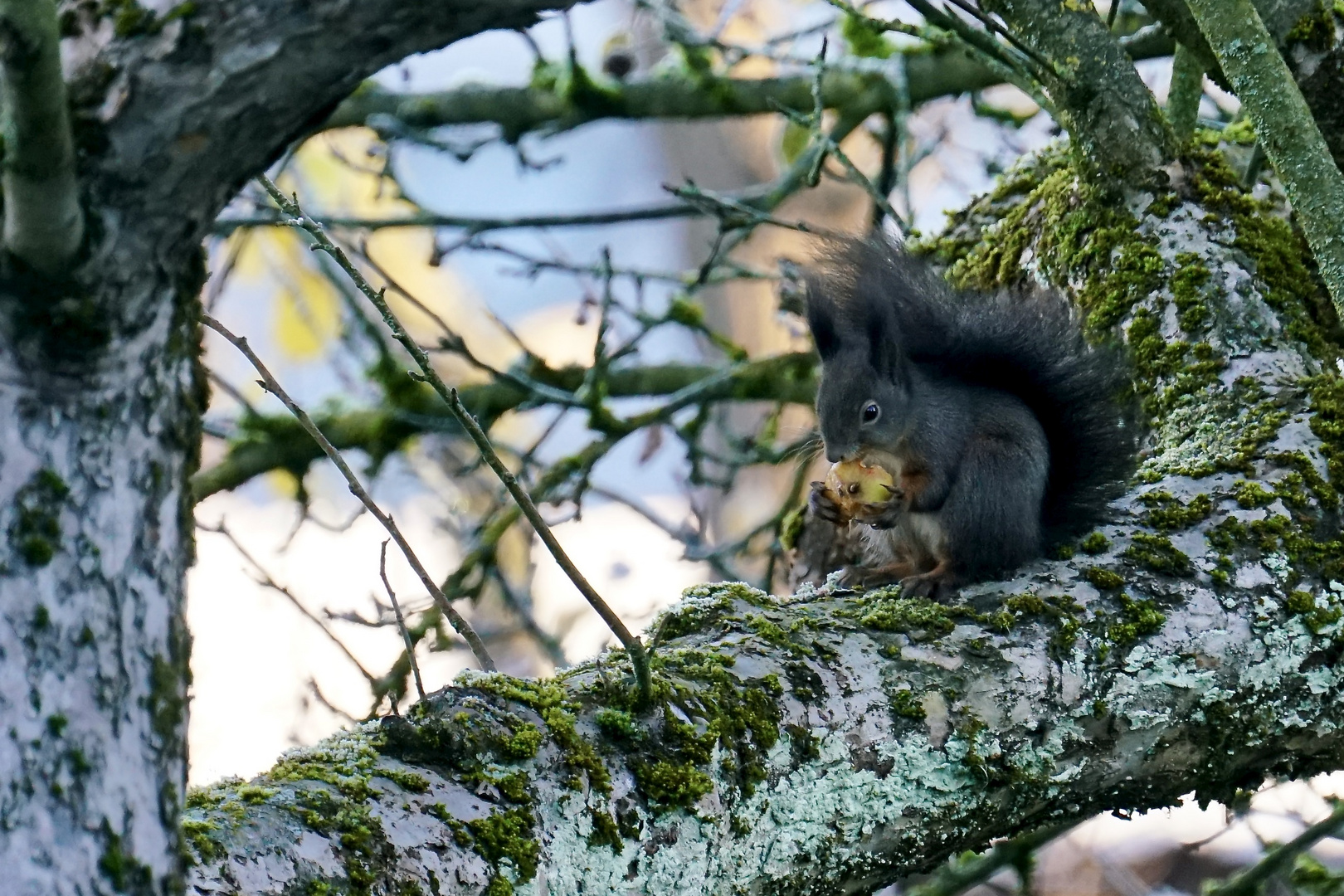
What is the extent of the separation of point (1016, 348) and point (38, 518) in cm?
182

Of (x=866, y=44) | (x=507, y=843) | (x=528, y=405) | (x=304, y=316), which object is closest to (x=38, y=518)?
(x=507, y=843)

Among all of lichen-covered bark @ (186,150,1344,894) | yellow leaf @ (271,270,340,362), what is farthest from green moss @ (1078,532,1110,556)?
yellow leaf @ (271,270,340,362)

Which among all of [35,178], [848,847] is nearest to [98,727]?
[35,178]

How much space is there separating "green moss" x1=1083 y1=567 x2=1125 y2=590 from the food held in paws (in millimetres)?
536

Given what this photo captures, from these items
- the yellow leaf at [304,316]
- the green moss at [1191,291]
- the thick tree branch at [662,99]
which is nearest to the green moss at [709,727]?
the green moss at [1191,291]

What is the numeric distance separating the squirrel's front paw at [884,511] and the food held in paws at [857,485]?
1cm

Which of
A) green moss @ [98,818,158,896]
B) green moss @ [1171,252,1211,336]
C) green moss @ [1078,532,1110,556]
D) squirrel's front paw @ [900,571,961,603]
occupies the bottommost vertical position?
green moss @ [98,818,158,896]

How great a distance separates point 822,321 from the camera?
2.53 m

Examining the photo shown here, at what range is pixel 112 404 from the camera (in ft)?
2.80

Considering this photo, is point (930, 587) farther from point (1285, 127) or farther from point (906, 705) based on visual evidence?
point (1285, 127)

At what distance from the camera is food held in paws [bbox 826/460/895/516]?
7.71 ft

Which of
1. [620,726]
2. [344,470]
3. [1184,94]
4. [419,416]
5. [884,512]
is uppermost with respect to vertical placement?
[419,416]

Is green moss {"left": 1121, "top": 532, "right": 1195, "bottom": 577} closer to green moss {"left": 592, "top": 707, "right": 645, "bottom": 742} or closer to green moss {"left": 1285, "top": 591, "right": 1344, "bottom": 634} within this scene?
green moss {"left": 1285, "top": 591, "right": 1344, "bottom": 634}

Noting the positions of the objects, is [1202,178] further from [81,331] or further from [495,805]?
[81,331]
